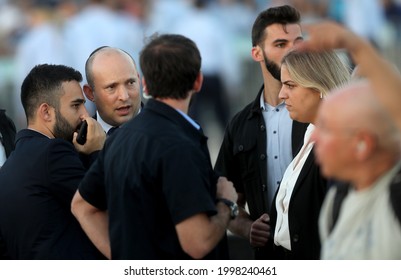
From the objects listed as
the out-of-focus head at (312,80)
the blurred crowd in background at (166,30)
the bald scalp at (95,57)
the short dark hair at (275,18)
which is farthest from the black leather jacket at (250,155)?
the blurred crowd in background at (166,30)

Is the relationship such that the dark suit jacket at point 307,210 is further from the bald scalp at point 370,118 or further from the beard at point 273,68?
the bald scalp at point 370,118

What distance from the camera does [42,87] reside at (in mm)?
4938

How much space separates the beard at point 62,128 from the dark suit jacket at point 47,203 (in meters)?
0.27

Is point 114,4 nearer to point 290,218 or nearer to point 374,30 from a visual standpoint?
point 374,30

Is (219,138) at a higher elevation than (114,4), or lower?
lower

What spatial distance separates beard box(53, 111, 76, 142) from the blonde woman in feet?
3.38

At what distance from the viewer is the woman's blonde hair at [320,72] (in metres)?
4.76

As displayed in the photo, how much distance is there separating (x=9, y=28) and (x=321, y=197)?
798 cm

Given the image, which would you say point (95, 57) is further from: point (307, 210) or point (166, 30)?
point (166, 30)

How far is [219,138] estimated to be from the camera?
11469 mm

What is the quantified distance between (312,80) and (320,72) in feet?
0.18

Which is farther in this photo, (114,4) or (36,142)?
(114,4)

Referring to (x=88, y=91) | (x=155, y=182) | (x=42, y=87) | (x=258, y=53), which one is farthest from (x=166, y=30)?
(x=155, y=182)

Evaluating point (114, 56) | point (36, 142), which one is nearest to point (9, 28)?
point (114, 56)
